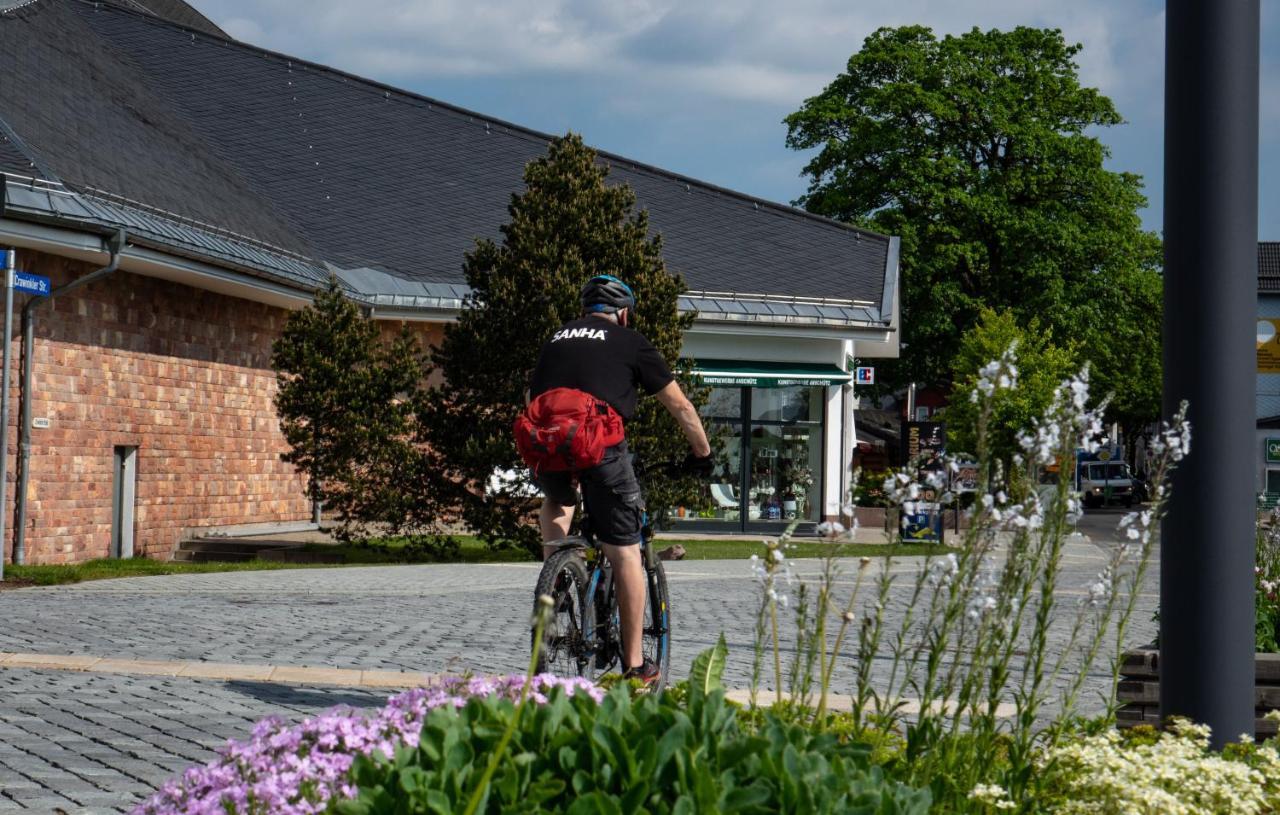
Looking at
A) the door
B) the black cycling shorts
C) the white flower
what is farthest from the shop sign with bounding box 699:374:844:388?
the white flower

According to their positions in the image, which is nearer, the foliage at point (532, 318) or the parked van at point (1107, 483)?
the foliage at point (532, 318)

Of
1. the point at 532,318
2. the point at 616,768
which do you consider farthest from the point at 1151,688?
the point at 532,318

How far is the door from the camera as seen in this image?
19938mm

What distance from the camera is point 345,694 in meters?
7.29

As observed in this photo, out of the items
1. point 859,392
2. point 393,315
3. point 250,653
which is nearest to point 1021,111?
point 859,392

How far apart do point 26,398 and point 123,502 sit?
115 inches

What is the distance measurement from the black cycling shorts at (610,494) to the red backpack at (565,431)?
0.26 ft

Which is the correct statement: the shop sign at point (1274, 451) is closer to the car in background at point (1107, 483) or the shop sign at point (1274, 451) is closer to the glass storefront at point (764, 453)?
the glass storefront at point (764, 453)

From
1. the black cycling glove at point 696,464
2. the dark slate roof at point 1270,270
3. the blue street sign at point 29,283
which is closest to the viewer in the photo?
the black cycling glove at point 696,464

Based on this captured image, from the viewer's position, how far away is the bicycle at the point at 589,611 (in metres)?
6.08

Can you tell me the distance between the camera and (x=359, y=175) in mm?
30406

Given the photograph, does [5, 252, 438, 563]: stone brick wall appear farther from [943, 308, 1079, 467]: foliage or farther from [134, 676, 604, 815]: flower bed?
[943, 308, 1079, 467]: foliage

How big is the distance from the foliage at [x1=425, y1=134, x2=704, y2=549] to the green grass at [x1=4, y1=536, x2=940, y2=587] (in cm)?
167

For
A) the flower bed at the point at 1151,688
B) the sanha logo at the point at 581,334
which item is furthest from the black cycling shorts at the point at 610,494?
the flower bed at the point at 1151,688
